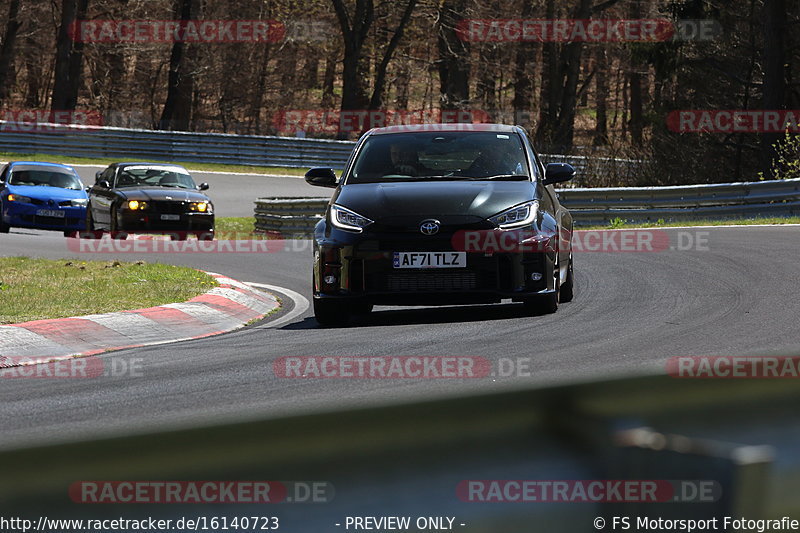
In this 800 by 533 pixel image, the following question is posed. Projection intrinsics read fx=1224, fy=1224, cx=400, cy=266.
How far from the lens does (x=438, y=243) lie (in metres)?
9.27

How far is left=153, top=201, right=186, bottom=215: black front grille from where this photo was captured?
72.0ft

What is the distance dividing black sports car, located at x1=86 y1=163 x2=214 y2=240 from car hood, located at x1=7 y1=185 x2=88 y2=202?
837 millimetres

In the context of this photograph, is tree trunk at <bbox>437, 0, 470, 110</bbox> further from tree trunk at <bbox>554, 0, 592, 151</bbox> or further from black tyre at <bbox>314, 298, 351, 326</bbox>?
black tyre at <bbox>314, 298, 351, 326</bbox>

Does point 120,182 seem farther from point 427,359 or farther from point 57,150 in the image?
point 57,150

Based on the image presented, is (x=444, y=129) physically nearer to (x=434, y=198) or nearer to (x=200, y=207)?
(x=434, y=198)

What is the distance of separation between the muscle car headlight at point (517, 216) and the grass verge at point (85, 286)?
3337 mm

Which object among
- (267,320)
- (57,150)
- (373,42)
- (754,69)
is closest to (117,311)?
(267,320)

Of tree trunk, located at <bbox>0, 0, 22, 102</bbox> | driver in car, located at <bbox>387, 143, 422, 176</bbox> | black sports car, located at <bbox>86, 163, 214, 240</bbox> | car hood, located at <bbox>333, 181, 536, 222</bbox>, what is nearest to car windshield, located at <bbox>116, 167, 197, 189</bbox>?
black sports car, located at <bbox>86, 163, 214, 240</bbox>

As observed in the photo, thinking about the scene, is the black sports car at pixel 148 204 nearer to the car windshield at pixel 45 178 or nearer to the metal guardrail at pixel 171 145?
the car windshield at pixel 45 178

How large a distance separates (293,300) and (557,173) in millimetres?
3365

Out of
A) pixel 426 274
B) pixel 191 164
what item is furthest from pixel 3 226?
pixel 191 164

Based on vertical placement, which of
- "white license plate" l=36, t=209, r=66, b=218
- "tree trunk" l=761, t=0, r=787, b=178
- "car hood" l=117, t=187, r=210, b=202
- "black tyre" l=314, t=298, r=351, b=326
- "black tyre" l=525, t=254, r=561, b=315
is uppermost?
"tree trunk" l=761, t=0, r=787, b=178

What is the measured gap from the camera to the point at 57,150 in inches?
1692

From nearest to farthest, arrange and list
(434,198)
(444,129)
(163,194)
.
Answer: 1. (434,198)
2. (444,129)
3. (163,194)
